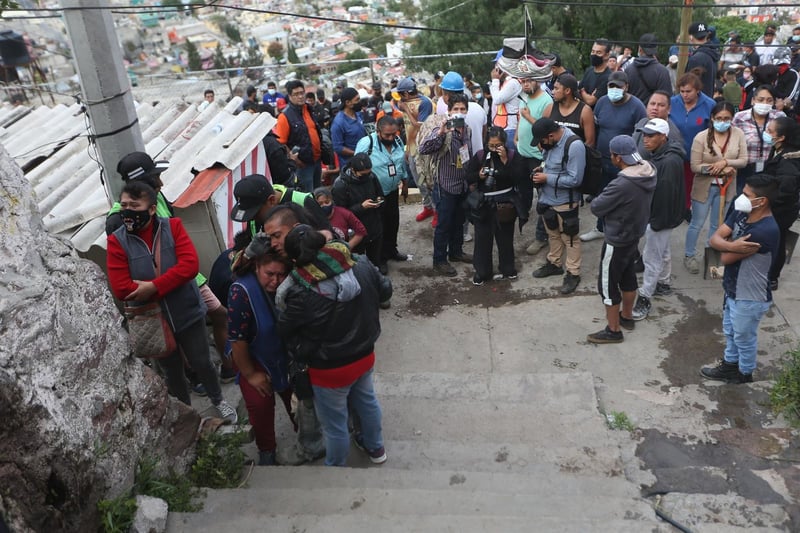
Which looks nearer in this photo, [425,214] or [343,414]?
[343,414]

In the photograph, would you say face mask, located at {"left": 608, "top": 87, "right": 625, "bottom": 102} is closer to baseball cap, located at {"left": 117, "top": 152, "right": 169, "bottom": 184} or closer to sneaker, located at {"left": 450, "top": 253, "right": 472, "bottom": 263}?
sneaker, located at {"left": 450, "top": 253, "right": 472, "bottom": 263}

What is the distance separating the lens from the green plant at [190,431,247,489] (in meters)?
3.79

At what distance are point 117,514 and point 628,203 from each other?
4.16 metres

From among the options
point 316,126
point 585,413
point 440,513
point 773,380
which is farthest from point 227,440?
point 316,126

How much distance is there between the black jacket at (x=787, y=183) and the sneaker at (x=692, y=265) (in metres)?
1.02

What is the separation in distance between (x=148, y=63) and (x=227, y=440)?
10637cm

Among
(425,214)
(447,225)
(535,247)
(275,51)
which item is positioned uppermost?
(447,225)

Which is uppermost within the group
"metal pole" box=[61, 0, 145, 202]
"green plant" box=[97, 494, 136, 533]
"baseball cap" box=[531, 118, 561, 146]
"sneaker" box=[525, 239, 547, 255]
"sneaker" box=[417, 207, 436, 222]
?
"metal pole" box=[61, 0, 145, 202]

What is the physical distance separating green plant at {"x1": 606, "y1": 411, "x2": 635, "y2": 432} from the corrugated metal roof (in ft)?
12.6

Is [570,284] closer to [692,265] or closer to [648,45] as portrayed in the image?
[692,265]

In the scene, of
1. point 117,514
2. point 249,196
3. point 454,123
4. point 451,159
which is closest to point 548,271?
point 451,159

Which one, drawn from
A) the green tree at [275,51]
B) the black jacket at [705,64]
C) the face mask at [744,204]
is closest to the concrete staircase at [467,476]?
the face mask at [744,204]

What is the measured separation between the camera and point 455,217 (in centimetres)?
698

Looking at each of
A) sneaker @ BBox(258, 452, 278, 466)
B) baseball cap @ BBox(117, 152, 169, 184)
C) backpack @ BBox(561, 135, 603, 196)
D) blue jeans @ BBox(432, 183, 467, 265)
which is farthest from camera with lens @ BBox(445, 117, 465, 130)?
sneaker @ BBox(258, 452, 278, 466)
